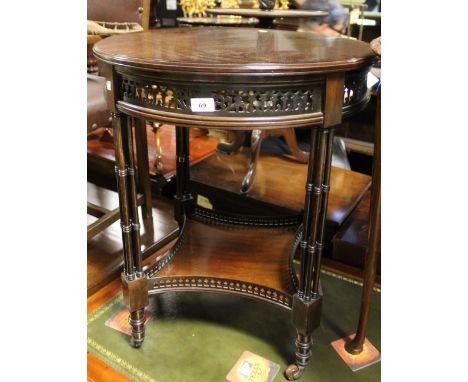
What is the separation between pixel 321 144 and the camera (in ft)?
2.90

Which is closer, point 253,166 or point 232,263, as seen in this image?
point 232,263

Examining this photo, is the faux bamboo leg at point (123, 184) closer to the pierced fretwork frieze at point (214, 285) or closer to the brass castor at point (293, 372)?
the pierced fretwork frieze at point (214, 285)

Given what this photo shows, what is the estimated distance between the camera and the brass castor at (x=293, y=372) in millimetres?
1086

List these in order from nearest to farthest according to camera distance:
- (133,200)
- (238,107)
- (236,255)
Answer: (238,107) < (133,200) < (236,255)

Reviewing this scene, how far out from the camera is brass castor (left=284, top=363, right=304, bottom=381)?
1086mm

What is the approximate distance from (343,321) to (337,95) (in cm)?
75

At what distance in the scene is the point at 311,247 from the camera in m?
0.98

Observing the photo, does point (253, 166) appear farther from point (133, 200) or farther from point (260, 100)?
point (260, 100)

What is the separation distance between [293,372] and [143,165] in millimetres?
923

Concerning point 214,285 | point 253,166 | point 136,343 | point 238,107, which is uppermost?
point 238,107

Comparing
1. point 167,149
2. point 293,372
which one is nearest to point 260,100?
point 293,372

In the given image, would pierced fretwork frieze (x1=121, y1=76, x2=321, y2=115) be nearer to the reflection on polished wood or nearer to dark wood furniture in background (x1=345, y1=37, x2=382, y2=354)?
dark wood furniture in background (x1=345, y1=37, x2=382, y2=354)
